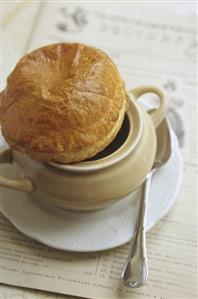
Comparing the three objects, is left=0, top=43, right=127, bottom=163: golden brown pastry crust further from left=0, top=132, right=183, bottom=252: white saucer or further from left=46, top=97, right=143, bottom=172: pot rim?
left=0, top=132, right=183, bottom=252: white saucer

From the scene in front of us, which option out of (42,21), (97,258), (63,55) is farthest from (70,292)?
(42,21)

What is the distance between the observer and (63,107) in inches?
19.1

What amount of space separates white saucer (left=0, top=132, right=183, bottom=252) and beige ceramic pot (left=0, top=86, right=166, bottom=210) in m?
0.03

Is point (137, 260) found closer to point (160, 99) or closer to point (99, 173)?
point (99, 173)

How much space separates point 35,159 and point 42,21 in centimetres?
46

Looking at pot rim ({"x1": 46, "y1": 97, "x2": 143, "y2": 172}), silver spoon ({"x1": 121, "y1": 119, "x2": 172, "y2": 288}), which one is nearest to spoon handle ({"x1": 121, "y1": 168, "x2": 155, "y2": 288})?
silver spoon ({"x1": 121, "y1": 119, "x2": 172, "y2": 288})

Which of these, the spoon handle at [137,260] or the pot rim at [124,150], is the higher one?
the pot rim at [124,150]

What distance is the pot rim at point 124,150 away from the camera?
0.50 meters

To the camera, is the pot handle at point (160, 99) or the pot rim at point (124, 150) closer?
the pot rim at point (124, 150)

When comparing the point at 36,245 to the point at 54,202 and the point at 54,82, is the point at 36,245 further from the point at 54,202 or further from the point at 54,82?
the point at 54,82

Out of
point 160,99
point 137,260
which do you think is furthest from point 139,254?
point 160,99

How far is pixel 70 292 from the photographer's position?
538 mm

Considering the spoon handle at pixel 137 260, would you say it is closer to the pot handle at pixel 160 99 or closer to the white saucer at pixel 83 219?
the white saucer at pixel 83 219

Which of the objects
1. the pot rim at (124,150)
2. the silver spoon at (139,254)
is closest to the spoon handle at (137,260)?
the silver spoon at (139,254)
